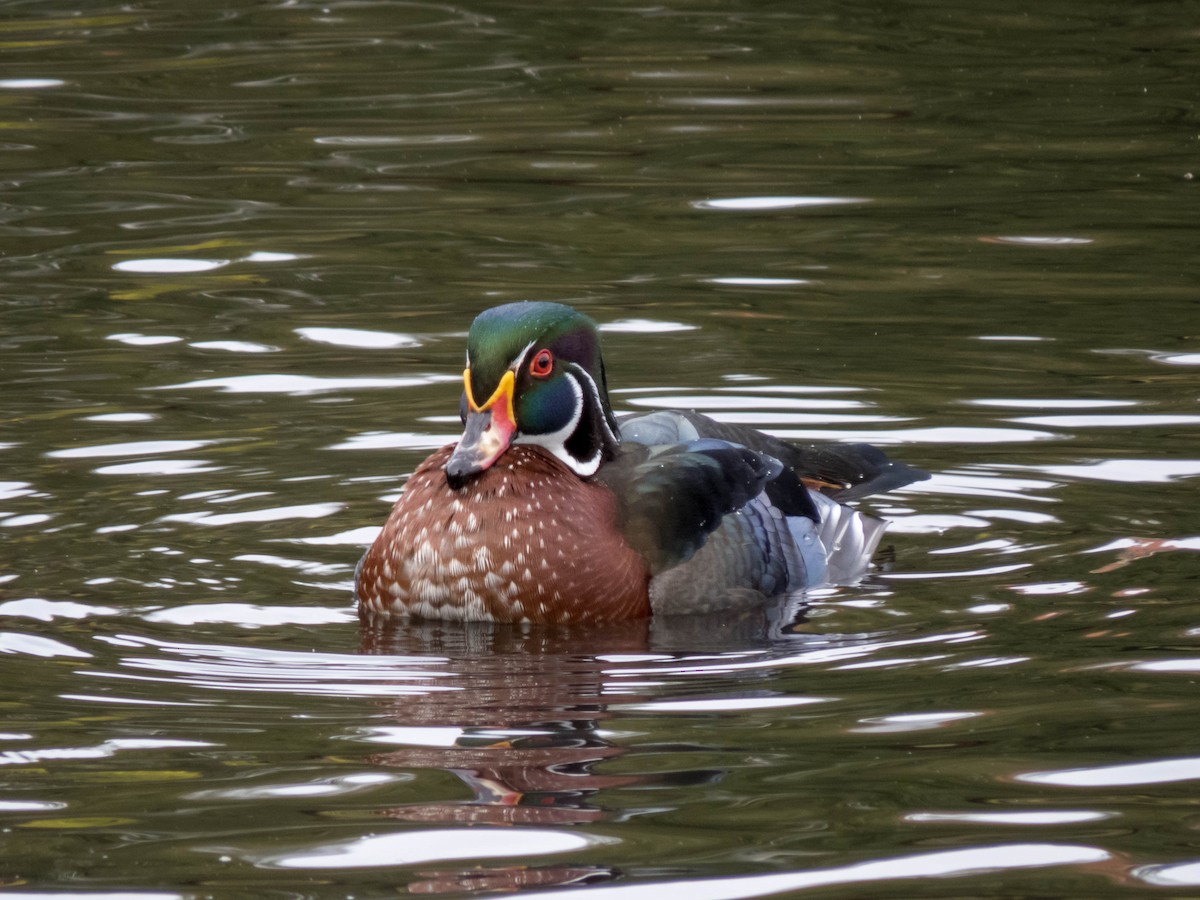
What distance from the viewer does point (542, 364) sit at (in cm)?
816

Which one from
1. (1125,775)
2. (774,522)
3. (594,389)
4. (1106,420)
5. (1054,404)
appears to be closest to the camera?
(1125,775)

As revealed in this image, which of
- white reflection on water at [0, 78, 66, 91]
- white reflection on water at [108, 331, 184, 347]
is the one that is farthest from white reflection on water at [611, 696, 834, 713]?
white reflection on water at [0, 78, 66, 91]

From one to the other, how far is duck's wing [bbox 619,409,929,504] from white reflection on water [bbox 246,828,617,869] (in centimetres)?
350

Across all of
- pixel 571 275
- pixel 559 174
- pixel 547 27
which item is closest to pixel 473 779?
pixel 571 275

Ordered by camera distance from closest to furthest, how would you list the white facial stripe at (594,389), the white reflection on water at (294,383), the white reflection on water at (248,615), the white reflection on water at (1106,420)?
the white reflection on water at (248,615) → the white facial stripe at (594,389) → the white reflection on water at (1106,420) → the white reflection on water at (294,383)

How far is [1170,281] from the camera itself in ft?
42.1

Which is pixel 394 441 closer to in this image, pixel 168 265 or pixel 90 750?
pixel 168 265

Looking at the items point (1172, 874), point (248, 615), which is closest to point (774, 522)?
point (248, 615)

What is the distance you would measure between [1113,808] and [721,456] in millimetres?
3091

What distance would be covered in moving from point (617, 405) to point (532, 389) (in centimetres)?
278

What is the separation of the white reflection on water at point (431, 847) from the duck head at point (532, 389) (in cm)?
243

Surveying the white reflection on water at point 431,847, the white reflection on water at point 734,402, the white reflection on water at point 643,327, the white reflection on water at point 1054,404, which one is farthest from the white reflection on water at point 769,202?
the white reflection on water at point 431,847

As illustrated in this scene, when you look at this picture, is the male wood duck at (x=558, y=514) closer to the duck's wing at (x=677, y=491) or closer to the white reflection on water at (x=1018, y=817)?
the duck's wing at (x=677, y=491)

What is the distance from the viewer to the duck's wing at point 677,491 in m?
8.29
